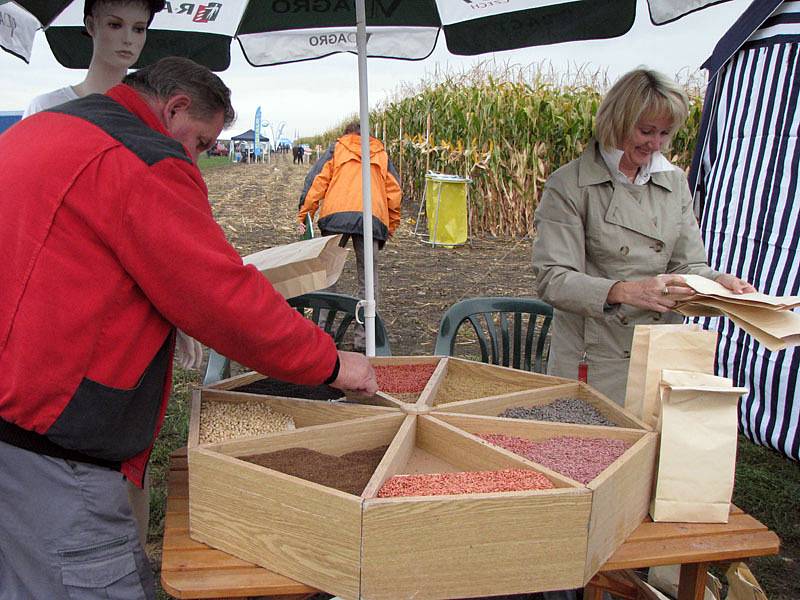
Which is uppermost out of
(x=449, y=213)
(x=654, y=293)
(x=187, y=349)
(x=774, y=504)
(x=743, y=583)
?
(x=654, y=293)

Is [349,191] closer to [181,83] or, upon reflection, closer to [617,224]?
[617,224]

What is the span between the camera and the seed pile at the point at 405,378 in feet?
7.17

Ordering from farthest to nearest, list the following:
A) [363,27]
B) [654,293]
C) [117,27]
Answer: [363,27] < [117,27] < [654,293]

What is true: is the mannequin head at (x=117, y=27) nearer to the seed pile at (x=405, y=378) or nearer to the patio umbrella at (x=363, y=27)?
the patio umbrella at (x=363, y=27)

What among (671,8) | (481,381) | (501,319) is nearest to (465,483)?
(481,381)

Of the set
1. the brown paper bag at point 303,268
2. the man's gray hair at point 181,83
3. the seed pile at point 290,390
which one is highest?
the man's gray hair at point 181,83

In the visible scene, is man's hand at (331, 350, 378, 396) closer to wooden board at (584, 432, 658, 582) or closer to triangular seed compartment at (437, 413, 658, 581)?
triangular seed compartment at (437, 413, 658, 581)

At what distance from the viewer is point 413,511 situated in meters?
1.36

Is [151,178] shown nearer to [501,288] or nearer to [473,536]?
[473,536]

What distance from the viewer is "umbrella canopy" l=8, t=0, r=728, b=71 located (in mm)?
3059

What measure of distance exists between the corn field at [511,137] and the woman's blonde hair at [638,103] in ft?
28.5

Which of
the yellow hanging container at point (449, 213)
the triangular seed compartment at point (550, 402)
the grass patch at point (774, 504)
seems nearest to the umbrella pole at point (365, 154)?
the triangular seed compartment at point (550, 402)

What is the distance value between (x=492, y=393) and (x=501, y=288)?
21.0ft

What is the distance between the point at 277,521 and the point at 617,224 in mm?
1669
